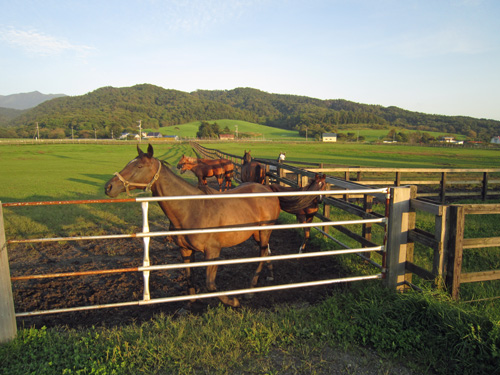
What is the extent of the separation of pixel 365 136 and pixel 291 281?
136484mm

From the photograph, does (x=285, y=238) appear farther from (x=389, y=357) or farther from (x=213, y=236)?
(x=389, y=357)

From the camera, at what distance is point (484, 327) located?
2812 mm

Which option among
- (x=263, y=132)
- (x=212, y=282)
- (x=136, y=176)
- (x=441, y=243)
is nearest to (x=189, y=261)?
(x=212, y=282)

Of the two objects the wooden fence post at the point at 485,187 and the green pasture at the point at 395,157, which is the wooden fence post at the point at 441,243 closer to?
the wooden fence post at the point at 485,187

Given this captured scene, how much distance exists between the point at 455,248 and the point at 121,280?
4770 millimetres

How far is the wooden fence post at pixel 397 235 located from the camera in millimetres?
3824

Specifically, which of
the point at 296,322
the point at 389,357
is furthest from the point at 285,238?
the point at 389,357

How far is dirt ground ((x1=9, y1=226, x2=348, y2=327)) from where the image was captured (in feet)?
13.4

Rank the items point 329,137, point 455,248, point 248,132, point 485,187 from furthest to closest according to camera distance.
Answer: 1. point 248,132
2. point 329,137
3. point 485,187
4. point 455,248

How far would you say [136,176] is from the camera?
12.7 feet

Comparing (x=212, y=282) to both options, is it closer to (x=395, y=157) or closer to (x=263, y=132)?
(x=395, y=157)

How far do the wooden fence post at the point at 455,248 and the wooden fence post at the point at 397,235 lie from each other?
0.50 metres

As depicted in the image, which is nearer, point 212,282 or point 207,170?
point 212,282

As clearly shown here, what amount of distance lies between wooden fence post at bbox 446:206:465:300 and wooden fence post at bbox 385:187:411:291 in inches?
19.8
